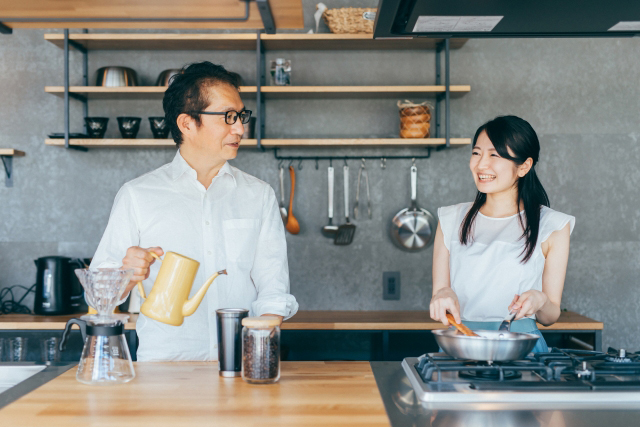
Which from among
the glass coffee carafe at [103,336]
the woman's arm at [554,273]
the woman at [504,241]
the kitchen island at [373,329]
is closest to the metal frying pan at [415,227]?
the kitchen island at [373,329]

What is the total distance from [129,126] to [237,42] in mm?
692

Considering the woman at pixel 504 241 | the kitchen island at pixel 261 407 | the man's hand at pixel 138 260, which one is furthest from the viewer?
the woman at pixel 504 241

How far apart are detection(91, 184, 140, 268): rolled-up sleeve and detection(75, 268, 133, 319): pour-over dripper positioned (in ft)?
1.10

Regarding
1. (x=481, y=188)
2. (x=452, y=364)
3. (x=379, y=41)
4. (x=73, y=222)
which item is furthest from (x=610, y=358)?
(x=73, y=222)

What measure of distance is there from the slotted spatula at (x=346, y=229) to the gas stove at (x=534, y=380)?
69.6 inches

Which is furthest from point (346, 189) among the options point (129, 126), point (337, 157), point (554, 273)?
point (554, 273)

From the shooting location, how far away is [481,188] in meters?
1.79

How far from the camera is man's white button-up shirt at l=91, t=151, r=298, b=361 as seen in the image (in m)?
1.74

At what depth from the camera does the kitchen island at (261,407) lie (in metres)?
1.02

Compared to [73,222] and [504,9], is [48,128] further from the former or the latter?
[504,9]

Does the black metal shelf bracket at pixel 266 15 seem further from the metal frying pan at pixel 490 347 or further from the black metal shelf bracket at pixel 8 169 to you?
the black metal shelf bracket at pixel 8 169

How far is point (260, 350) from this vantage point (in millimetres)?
1229

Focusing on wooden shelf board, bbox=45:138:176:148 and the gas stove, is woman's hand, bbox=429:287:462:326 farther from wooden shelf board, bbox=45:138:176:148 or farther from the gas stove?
wooden shelf board, bbox=45:138:176:148

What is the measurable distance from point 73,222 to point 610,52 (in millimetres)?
3053
